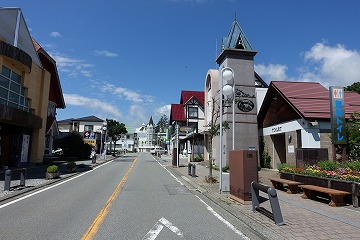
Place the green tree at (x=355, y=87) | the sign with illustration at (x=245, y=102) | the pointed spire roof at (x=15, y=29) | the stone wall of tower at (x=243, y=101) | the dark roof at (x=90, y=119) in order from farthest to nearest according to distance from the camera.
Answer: the dark roof at (x=90, y=119) → the green tree at (x=355, y=87) → the sign with illustration at (x=245, y=102) → the stone wall of tower at (x=243, y=101) → the pointed spire roof at (x=15, y=29)

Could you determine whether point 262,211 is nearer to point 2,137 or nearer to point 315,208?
point 315,208

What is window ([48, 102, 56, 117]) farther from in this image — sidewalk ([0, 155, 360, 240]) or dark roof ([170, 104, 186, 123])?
dark roof ([170, 104, 186, 123])

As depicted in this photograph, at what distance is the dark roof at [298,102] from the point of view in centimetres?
2022

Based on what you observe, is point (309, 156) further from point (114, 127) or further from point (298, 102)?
point (114, 127)

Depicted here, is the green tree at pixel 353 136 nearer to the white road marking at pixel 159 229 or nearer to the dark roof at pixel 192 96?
the white road marking at pixel 159 229

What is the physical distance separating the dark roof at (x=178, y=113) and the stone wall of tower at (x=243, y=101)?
3818 centimetres

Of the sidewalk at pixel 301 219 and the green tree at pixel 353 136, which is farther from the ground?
the green tree at pixel 353 136

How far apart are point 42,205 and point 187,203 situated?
4.76m

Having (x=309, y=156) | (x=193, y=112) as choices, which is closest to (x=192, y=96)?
(x=193, y=112)

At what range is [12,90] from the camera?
24.0 metres

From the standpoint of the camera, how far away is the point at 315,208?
9.58 meters

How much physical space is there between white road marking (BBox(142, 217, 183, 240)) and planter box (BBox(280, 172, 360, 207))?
629cm

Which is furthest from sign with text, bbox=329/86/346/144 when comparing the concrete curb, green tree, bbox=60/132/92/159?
green tree, bbox=60/132/92/159

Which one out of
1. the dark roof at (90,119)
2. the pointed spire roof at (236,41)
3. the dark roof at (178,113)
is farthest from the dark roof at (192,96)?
the pointed spire roof at (236,41)
